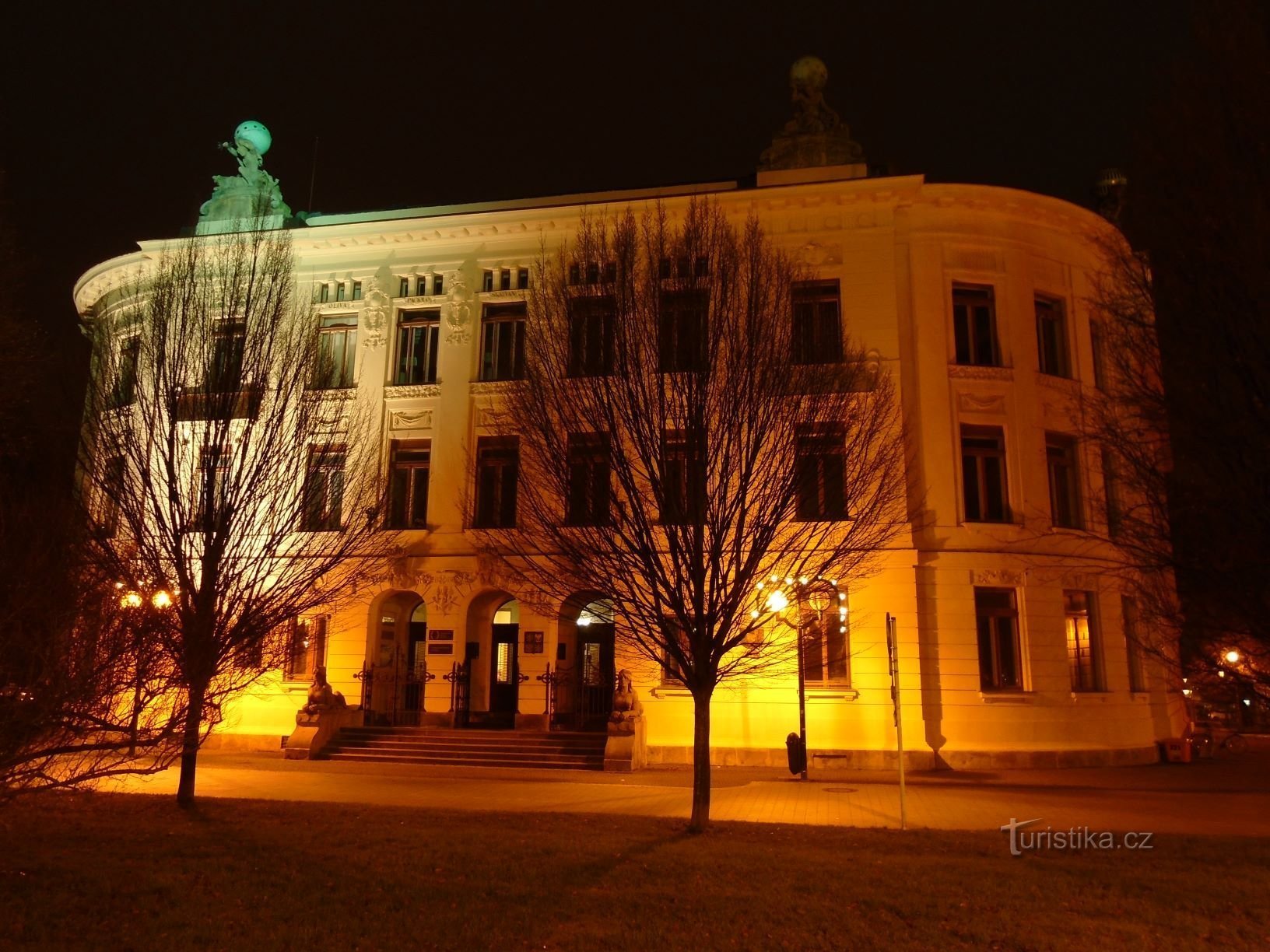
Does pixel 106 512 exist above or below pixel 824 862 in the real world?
above

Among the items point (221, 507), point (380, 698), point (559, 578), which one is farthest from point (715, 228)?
point (380, 698)

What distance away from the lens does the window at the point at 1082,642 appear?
2238 centimetres

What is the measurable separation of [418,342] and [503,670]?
30.0ft

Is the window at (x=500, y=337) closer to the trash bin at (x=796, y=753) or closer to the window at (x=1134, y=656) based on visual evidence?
the trash bin at (x=796, y=753)

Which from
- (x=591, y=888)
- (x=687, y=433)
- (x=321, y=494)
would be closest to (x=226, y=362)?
(x=321, y=494)

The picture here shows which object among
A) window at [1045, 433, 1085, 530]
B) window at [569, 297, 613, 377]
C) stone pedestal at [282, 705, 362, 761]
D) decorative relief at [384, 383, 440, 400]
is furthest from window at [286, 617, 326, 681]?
window at [1045, 433, 1085, 530]

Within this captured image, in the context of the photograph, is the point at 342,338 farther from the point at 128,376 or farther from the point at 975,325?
the point at 975,325

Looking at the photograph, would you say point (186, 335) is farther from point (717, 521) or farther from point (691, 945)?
point (691, 945)

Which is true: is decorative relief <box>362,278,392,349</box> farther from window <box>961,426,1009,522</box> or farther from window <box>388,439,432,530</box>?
window <box>961,426,1009,522</box>

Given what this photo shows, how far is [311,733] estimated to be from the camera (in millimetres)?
21703

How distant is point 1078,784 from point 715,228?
42.1 ft

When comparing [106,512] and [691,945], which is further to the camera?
[106,512]

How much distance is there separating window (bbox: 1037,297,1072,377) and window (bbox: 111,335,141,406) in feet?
67.0

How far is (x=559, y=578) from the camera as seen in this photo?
15.7 meters
